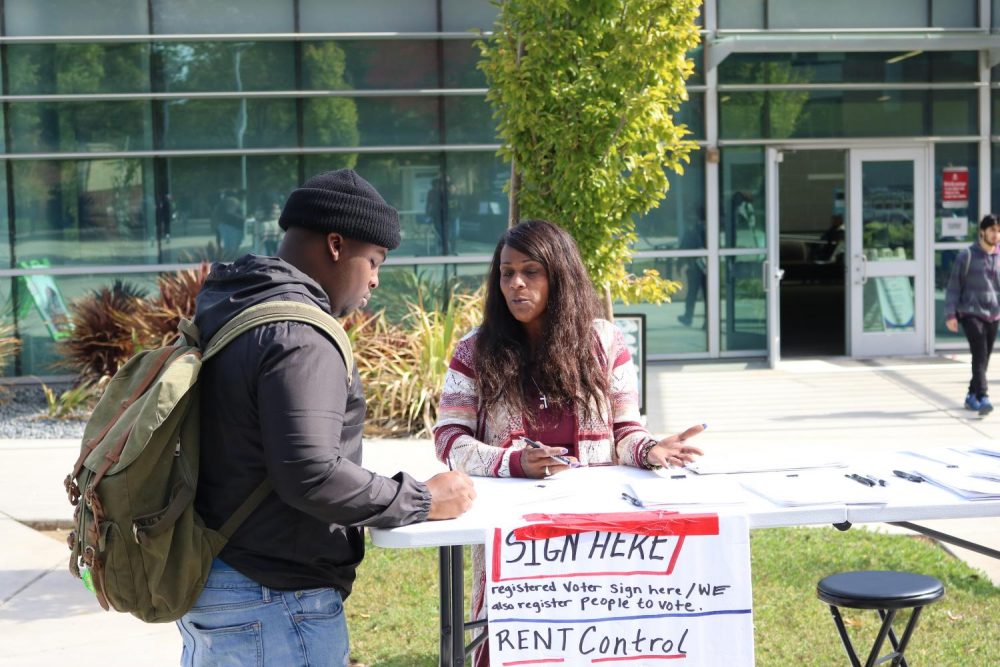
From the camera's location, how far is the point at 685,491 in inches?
131

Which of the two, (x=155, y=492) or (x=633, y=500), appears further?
(x=633, y=500)

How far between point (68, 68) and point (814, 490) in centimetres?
1303

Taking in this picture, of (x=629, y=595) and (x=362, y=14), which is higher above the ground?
(x=362, y=14)

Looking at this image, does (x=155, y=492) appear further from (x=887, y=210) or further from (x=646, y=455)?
(x=887, y=210)

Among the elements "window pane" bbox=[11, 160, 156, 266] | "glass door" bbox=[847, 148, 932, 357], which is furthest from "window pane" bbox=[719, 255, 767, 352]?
"window pane" bbox=[11, 160, 156, 266]

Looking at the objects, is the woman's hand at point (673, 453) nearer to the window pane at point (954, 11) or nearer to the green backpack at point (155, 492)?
the green backpack at point (155, 492)

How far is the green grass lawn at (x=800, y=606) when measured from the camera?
5133mm

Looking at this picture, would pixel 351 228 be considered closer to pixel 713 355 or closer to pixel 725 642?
pixel 725 642

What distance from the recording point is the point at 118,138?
14.3 m

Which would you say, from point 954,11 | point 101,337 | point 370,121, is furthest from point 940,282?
point 101,337

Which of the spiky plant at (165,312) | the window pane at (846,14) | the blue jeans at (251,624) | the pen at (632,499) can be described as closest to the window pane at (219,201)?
the spiky plant at (165,312)

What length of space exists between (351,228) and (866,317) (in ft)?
41.7

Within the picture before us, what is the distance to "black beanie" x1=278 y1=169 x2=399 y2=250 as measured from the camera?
8.80 ft

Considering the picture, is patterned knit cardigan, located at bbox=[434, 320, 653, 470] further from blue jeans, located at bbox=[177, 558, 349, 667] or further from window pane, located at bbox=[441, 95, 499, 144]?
window pane, located at bbox=[441, 95, 499, 144]
